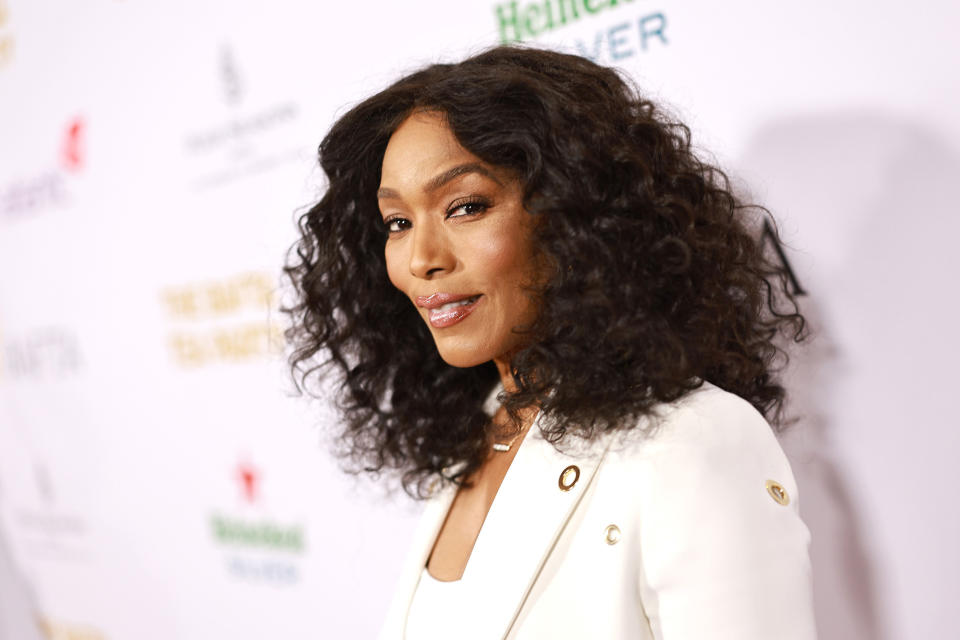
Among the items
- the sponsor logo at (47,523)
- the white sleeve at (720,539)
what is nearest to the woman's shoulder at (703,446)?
the white sleeve at (720,539)

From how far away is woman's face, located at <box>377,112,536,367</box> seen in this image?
3.18 ft

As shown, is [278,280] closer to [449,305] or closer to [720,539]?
[449,305]

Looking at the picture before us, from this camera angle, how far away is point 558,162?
36.5 inches

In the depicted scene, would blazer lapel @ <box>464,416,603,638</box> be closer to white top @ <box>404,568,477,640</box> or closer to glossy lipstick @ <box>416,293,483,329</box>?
white top @ <box>404,568,477,640</box>

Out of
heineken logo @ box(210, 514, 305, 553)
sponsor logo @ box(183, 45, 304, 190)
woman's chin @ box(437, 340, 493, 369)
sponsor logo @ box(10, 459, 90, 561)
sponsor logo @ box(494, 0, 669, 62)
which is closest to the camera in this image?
woman's chin @ box(437, 340, 493, 369)

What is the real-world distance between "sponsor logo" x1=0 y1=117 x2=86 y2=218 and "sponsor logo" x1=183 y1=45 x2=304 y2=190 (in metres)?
0.40

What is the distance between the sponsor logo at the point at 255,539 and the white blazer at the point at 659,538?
1.00m

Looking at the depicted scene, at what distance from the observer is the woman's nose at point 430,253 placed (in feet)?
3.24

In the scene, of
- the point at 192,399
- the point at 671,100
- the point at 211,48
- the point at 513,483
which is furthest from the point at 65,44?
the point at 513,483

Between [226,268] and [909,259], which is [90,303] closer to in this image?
[226,268]

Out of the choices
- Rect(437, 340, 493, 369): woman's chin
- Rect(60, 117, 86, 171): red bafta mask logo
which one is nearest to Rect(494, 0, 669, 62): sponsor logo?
Rect(437, 340, 493, 369): woman's chin

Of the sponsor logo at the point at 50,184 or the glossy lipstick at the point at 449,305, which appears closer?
the glossy lipstick at the point at 449,305

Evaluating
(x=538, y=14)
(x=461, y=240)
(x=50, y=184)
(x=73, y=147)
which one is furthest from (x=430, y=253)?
(x=50, y=184)

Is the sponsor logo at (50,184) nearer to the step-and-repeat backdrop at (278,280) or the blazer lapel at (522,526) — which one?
the step-and-repeat backdrop at (278,280)
